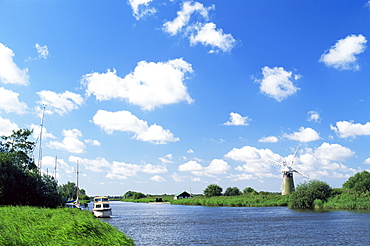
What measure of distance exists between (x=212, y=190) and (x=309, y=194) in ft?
230

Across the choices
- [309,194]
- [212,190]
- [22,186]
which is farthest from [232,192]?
[22,186]

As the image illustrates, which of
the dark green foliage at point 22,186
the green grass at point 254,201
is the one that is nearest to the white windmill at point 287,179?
the green grass at point 254,201

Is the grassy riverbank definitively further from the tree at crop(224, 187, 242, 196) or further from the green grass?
the tree at crop(224, 187, 242, 196)

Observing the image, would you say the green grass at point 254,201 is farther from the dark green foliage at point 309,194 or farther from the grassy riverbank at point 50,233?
the grassy riverbank at point 50,233

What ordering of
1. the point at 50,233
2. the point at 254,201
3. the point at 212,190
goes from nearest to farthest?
the point at 50,233 < the point at 254,201 < the point at 212,190

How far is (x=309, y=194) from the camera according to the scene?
81688mm

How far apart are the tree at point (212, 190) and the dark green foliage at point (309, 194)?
65.3 m

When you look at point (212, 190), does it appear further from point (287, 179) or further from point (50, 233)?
point (50, 233)

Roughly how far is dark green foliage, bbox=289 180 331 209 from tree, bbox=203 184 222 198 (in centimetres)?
6529

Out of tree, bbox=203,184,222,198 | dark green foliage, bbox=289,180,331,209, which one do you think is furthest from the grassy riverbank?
tree, bbox=203,184,222,198

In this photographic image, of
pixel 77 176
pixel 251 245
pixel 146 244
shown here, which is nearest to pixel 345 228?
pixel 251 245

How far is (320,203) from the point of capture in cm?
7969

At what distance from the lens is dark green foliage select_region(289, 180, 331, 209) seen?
8175cm

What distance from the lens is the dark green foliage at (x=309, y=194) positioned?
268 feet
